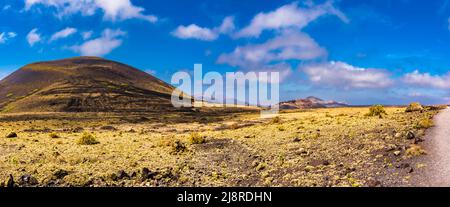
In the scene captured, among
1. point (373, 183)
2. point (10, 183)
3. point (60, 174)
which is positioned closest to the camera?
point (373, 183)

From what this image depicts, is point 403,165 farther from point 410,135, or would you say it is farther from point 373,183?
point 410,135

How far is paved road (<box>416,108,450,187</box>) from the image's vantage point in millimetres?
16625

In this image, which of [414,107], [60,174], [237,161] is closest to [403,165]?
[237,161]

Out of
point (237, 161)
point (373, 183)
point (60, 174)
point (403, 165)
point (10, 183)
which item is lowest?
point (10, 183)

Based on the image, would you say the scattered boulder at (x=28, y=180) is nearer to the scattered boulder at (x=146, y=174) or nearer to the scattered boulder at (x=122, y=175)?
the scattered boulder at (x=122, y=175)

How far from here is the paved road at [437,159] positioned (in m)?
16.6

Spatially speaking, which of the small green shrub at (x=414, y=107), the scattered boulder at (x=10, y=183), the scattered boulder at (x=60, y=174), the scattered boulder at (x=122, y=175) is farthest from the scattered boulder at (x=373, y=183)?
the small green shrub at (x=414, y=107)

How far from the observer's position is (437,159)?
1938cm

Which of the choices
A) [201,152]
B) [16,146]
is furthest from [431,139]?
[16,146]

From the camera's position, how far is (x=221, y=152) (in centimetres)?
3108

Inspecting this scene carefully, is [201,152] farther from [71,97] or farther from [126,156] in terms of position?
[71,97]

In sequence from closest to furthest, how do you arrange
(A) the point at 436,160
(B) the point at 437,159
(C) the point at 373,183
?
(C) the point at 373,183 → (A) the point at 436,160 → (B) the point at 437,159

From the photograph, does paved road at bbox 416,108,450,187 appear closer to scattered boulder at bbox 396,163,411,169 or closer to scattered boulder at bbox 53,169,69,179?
scattered boulder at bbox 396,163,411,169

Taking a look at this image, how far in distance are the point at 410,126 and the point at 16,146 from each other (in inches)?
1314
